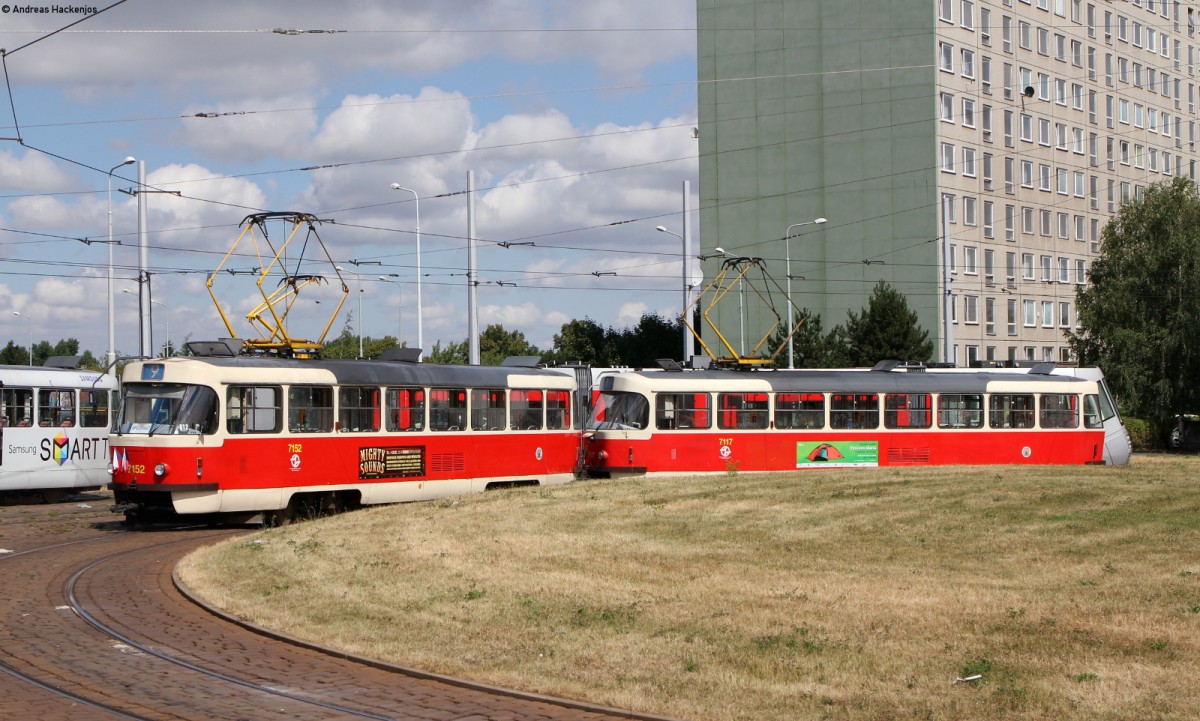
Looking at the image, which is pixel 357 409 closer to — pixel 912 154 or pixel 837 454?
pixel 837 454

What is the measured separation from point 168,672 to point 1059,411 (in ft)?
98.8

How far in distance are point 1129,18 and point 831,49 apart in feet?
87.8

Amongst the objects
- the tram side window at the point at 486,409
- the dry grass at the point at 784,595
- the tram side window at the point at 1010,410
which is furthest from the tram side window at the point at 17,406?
the tram side window at the point at 1010,410

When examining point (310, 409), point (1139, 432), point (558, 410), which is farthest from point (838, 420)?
point (1139, 432)

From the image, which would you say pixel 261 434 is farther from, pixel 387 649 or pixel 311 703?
pixel 311 703

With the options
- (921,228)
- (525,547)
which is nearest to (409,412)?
(525,547)

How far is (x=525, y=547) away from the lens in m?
19.9

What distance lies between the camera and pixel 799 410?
114 ft

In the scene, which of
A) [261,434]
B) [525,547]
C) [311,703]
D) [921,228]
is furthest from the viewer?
[921,228]

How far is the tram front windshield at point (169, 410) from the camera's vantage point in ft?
81.9

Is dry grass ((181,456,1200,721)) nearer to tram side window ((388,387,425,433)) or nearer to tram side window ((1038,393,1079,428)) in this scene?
tram side window ((388,387,425,433))

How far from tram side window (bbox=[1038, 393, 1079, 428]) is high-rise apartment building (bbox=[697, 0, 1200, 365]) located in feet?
115

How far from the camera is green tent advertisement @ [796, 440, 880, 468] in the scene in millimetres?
34781

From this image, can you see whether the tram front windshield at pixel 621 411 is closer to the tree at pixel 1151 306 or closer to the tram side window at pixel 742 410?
the tram side window at pixel 742 410
